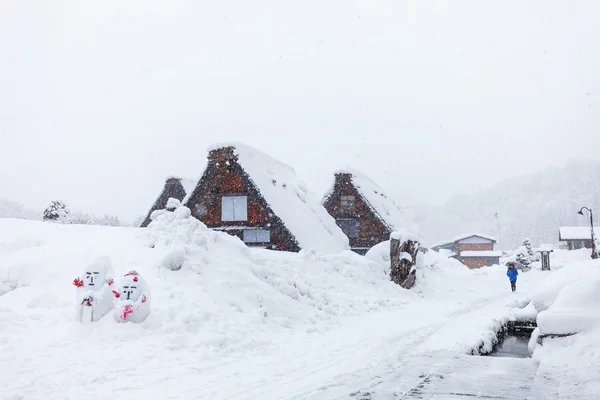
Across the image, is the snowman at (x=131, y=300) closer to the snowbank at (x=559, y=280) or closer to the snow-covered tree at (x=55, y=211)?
the snowbank at (x=559, y=280)

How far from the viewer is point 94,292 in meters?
9.72

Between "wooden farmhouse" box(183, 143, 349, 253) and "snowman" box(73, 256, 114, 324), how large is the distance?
1406 cm

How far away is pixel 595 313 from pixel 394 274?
14.0 metres

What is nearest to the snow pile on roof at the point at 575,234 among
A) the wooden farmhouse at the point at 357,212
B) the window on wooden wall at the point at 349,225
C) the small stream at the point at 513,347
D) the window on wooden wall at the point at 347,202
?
the wooden farmhouse at the point at 357,212

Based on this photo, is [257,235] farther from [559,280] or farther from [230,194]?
[559,280]

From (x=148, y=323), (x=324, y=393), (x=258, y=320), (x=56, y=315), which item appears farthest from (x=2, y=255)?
(x=324, y=393)

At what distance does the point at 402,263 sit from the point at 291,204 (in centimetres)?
717

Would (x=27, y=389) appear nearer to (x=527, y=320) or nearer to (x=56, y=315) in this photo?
(x=56, y=315)

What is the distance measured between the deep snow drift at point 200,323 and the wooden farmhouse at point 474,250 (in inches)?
2723

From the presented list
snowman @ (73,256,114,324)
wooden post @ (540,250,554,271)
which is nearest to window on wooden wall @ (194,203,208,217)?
snowman @ (73,256,114,324)

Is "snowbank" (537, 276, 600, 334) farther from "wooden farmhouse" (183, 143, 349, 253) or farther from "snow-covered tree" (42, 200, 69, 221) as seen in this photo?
"snow-covered tree" (42, 200, 69, 221)

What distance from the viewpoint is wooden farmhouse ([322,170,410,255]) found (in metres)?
34.0

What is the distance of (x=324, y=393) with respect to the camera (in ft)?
20.2

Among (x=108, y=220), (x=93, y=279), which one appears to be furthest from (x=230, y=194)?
(x=108, y=220)
